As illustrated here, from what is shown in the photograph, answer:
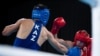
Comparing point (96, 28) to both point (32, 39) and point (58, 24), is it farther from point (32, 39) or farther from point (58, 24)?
point (58, 24)

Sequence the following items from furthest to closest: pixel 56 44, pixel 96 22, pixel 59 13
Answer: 1. pixel 59 13
2. pixel 56 44
3. pixel 96 22

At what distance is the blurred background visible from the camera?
6.81ft

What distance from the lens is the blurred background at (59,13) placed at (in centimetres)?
208

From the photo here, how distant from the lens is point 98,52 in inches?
12.0

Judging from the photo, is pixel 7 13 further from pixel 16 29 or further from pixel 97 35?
pixel 97 35

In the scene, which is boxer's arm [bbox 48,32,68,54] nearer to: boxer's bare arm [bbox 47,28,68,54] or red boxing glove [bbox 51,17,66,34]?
boxer's bare arm [bbox 47,28,68,54]

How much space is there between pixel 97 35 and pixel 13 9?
78.8 inches

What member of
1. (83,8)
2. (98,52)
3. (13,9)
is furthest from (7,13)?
(98,52)

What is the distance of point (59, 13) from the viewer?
224 centimetres

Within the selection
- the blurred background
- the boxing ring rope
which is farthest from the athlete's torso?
the boxing ring rope

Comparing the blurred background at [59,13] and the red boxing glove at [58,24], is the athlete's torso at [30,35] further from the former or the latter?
the blurred background at [59,13]

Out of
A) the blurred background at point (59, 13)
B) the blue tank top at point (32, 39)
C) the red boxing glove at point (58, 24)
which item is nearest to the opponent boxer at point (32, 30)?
the blue tank top at point (32, 39)

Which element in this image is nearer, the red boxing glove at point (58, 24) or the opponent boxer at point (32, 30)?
the opponent boxer at point (32, 30)

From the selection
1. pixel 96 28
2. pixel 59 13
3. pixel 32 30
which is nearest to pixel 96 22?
pixel 96 28
